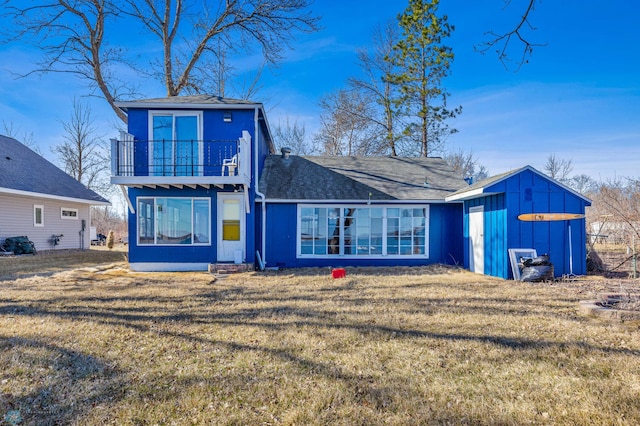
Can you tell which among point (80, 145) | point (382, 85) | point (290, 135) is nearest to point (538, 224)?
point (382, 85)

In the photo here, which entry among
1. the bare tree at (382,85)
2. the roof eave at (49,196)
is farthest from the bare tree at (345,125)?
the roof eave at (49,196)

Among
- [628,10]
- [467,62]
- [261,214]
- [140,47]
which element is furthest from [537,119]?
[140,47]

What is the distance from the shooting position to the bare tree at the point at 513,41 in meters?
4.15

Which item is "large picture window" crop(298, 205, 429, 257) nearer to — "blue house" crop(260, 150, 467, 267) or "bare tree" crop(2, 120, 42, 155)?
"blue house" crop(260, 150, 467, 267)

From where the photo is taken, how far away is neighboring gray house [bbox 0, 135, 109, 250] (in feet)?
50.8

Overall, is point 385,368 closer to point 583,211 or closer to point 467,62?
point 583,211

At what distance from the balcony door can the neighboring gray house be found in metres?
8.49

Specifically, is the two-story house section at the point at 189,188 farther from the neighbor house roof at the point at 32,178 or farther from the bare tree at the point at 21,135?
the bare tree at the point at 21,135

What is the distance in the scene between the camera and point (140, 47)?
680 inches

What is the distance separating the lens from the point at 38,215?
1727 cm

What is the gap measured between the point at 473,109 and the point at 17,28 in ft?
70.2

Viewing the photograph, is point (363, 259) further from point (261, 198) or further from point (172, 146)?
point (172, 146)

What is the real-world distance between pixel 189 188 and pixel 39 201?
37.6ft

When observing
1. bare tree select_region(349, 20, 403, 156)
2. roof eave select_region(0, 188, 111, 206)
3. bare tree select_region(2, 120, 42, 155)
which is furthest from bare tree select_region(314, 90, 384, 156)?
bare tree select_region(2, 120, 42, 155)
